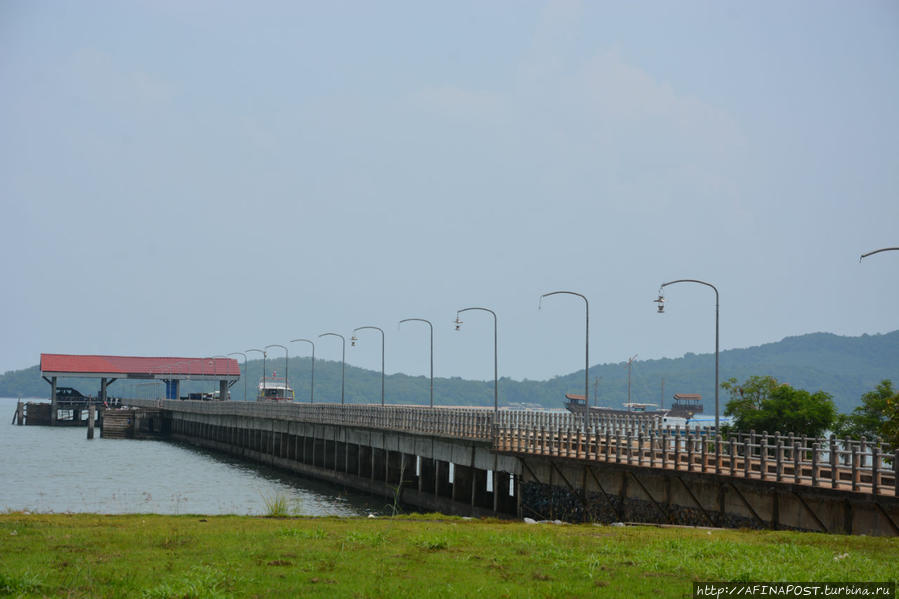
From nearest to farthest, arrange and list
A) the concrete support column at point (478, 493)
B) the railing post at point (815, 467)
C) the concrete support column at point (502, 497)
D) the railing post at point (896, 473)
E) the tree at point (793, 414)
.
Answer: the railing post at point (896, 473) < the railing post at point (815, 467) < the concrete support column at point (502, 497) < the concrete support column at point (478, 493) < the tree at point (793, 414)

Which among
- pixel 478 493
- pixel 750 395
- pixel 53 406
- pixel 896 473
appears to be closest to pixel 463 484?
pixel 478 493

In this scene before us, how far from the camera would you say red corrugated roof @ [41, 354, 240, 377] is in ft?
506

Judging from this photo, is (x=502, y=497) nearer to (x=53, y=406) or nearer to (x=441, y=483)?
(x=441, y=483)

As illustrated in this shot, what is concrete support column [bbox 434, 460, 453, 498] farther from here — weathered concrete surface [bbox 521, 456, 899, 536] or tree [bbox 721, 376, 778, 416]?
tree [bbox 721, 376, 778, 416]

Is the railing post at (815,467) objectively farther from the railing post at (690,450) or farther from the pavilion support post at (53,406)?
the pavilion support post at (53,406)

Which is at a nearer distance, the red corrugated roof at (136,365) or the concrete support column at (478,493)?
the concrete support column at (478,493)

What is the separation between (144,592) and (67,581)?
168cm

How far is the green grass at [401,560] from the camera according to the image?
13172mm

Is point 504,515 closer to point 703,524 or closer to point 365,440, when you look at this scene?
point 703,524

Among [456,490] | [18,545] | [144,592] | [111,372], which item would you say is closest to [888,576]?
[144,592]

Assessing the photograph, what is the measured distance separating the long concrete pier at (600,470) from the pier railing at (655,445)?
2.7 inches

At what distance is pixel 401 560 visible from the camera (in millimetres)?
15680

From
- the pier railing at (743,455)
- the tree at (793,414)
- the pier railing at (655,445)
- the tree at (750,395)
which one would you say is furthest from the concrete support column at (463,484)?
the tree at (750,395)

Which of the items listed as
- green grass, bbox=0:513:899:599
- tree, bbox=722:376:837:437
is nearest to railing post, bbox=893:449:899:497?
green grass, bbox=0:513:899:599
